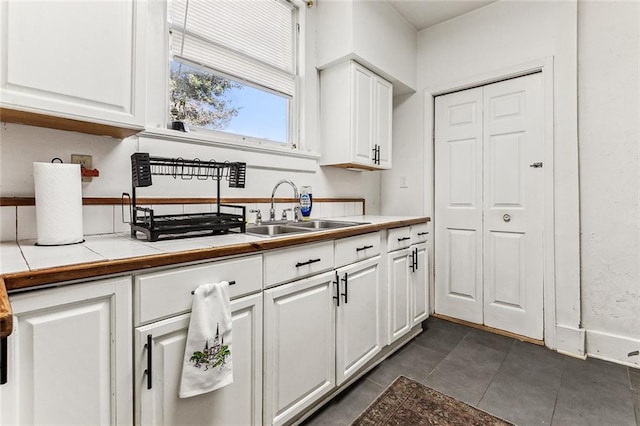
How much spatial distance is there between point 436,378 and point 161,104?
2.27 meters

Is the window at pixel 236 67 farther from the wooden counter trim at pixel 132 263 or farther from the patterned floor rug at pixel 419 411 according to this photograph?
the patterned floor rug at pixel 419 411

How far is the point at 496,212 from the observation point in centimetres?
259

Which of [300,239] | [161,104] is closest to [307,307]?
[300,239]

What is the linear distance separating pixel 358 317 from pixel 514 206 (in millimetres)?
1695

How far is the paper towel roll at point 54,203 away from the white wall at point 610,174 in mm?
3046

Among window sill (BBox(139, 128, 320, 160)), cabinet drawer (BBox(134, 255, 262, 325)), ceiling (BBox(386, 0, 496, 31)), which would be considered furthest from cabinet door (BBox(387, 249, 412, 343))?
ceiling (BBox(386, 0, 496, 31))

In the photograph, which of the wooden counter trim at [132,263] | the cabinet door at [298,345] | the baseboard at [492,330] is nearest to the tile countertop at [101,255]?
the wooden counter trim at [132,263]

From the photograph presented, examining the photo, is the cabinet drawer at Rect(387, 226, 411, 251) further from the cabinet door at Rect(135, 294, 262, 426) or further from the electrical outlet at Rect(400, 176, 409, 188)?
the cabinet door at Rect(135, 294, 262, 426)

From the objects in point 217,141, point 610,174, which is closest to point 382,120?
point 217,141

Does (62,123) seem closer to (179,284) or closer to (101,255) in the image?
(101,255)

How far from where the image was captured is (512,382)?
6.07 ft

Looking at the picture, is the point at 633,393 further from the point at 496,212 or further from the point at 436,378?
the point at 496,212

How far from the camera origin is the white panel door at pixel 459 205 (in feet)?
8.86

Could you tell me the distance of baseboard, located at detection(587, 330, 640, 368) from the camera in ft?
6.69
